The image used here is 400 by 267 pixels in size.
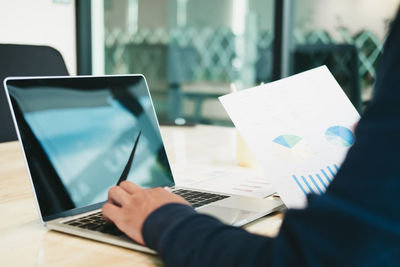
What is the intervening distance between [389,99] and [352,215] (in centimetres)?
11

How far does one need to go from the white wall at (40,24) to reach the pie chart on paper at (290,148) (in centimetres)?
231

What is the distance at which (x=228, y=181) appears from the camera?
3.60 feet

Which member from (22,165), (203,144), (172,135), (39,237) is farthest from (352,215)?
(172,135)

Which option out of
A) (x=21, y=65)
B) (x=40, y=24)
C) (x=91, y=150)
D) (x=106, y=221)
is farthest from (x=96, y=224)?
(x=40, y=24)

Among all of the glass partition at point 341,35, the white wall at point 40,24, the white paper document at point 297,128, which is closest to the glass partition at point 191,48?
the glass partition at point 341,35

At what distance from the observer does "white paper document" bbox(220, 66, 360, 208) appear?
2.75 ft

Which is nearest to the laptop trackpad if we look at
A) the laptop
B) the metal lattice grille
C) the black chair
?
the laptop

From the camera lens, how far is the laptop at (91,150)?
77 cm

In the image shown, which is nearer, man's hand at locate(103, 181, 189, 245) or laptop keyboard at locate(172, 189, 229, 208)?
man's hand at locate(103, 181, 189, 245)

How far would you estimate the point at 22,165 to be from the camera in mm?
1270

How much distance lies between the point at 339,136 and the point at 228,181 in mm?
281

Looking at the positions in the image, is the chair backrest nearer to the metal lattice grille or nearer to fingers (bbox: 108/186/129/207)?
fingers (bbox: 108/186/129/207)

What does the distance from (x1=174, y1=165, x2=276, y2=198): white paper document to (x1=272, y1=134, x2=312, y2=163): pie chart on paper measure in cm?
13

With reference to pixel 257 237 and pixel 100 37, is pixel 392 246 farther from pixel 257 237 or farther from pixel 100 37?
pixel 100 37
